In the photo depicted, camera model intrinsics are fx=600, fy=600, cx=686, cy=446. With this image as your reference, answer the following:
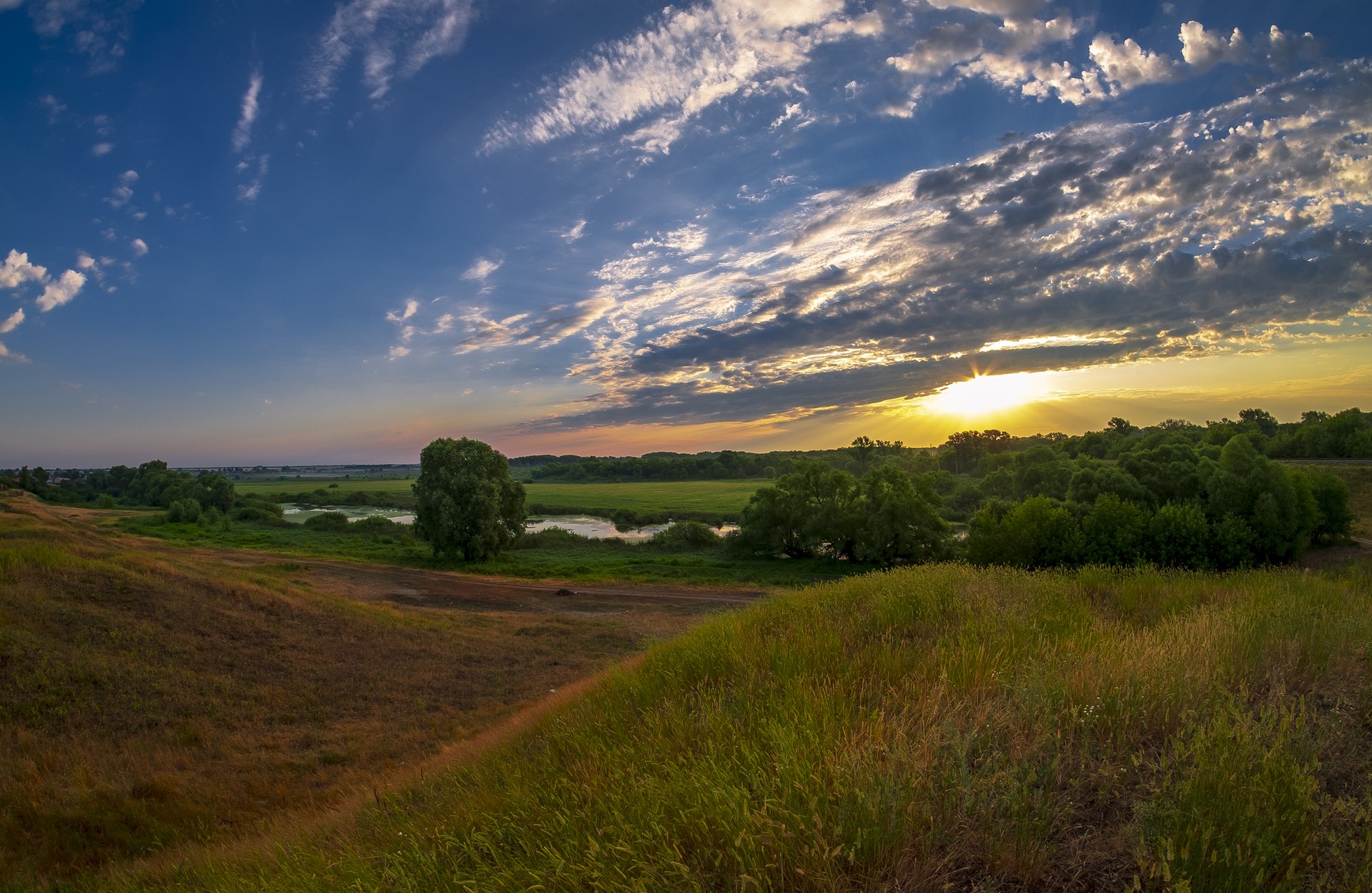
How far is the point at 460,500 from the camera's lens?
1869 inches

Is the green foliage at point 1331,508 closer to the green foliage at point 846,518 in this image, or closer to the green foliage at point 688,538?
the green foliage at point 846,518

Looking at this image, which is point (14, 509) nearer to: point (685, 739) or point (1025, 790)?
point (685, 739)

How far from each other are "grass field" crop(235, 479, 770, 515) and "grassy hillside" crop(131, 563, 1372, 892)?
234 ft

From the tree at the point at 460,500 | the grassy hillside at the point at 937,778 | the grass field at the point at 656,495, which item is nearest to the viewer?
the grassy hillside at the point at 937,778

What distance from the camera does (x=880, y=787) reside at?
123 inches

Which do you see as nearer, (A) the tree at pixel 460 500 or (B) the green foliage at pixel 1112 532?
(B) the green foliage at pixel 1112 532

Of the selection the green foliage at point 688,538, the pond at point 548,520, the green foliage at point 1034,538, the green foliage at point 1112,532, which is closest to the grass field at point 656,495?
the pond at point 548,520

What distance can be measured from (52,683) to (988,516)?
133ft

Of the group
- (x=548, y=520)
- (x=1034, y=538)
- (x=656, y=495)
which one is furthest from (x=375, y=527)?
(x=1034, y=538)

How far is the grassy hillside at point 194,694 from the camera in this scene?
29.3 feet

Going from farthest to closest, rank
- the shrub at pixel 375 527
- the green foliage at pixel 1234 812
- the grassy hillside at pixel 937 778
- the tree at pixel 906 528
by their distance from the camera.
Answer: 1. the shrub at pixel 375 527
2. the tree at pixel 906 528
3. the grassy hillside at pixel 937 778
4. the green foliage at pixel 1234 812

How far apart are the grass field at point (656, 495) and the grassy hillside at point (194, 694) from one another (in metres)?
55.6

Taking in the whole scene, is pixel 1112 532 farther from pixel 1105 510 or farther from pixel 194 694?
pixel 194 694

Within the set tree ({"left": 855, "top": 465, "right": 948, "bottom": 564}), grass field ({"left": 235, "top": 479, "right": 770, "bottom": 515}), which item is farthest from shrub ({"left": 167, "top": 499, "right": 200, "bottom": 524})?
tree ({"left": 855, "top": 465, "right": 948, "bottom": 564})
